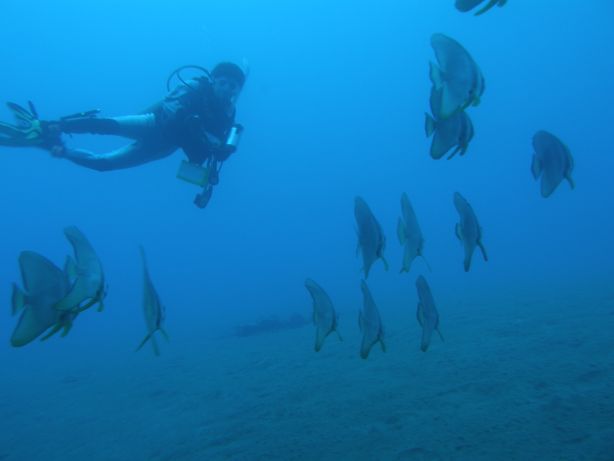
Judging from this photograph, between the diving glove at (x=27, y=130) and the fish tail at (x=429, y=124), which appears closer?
the fish tail at (x=429, y=124)

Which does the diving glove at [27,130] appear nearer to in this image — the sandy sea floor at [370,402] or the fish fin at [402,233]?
the sandy sea floor at [370,402]

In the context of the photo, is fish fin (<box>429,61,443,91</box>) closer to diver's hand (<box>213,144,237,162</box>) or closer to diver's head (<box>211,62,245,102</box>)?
diver's hand (<box>213,144,237,162</box>)

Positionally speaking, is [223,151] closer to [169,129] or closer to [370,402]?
[169,129]

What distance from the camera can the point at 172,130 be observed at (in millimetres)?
7121

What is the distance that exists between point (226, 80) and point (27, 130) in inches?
135

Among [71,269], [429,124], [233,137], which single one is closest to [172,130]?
[233,137]

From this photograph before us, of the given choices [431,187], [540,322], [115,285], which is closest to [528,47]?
[431,187]

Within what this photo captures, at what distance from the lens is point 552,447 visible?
118 inches

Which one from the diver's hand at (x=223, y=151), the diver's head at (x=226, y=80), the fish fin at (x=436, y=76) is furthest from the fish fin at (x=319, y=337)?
the diver's head at (x=226, y=80)

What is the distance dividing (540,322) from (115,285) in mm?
84155

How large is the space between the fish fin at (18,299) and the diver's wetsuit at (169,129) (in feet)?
16.7

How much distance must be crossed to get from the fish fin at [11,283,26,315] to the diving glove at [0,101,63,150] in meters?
5.43

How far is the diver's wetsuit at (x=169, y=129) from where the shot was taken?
6.80m

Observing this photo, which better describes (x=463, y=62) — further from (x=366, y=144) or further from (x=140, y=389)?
(x=366, y=144)
